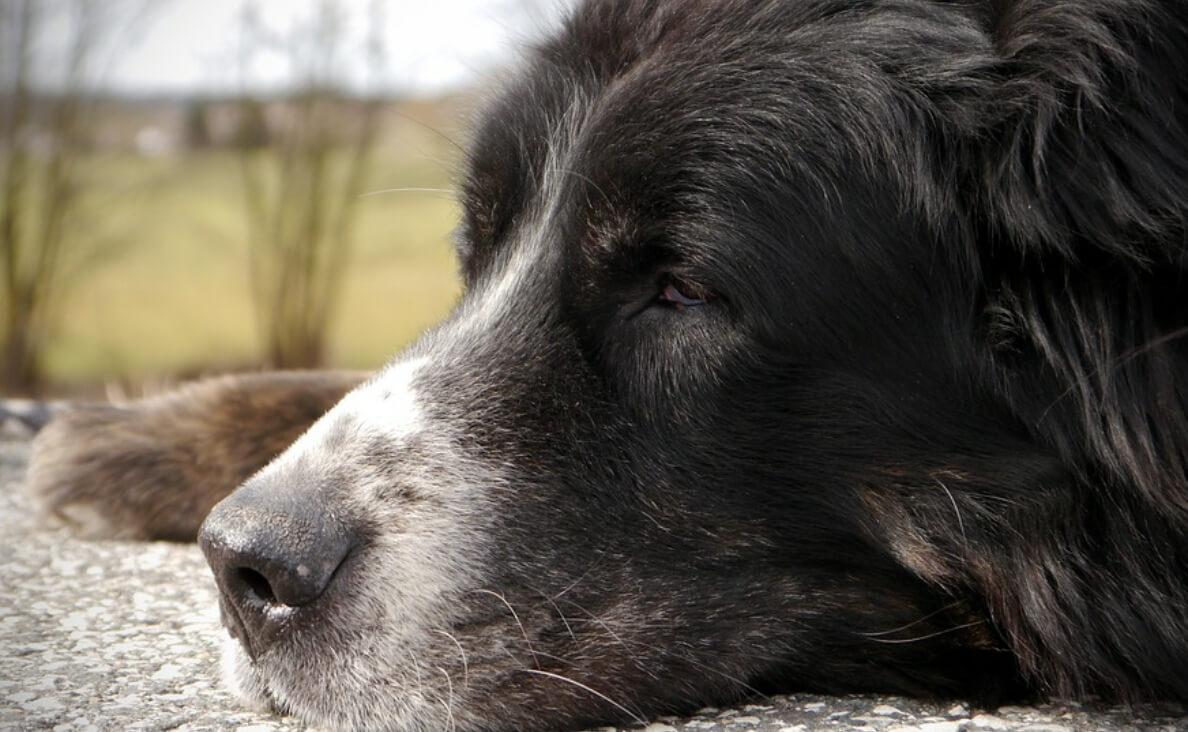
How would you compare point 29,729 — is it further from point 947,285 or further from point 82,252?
point 82,252

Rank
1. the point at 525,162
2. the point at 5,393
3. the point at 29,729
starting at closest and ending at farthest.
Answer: the point at 29,729 < the point at 525,162 < the point at 5,393

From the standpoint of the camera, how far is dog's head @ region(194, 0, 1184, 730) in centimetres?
236

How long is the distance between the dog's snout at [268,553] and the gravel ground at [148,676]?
23 centimetres

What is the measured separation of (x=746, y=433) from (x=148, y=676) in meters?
1.36

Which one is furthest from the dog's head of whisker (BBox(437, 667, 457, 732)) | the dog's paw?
the dog's paw

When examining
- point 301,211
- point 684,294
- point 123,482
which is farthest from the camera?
point 301,211

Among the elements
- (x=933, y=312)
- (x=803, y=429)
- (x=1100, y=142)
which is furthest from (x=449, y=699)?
(x=1100, y=142)

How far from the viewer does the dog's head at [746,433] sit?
2.36 m

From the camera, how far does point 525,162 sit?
300cm

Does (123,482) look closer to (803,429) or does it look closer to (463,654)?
(463,654)

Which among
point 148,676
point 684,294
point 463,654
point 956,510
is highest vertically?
point 684,294


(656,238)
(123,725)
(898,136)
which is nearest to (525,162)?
(656,238)

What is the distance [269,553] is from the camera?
2260 mm

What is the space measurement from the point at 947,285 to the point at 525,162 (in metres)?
1.06
